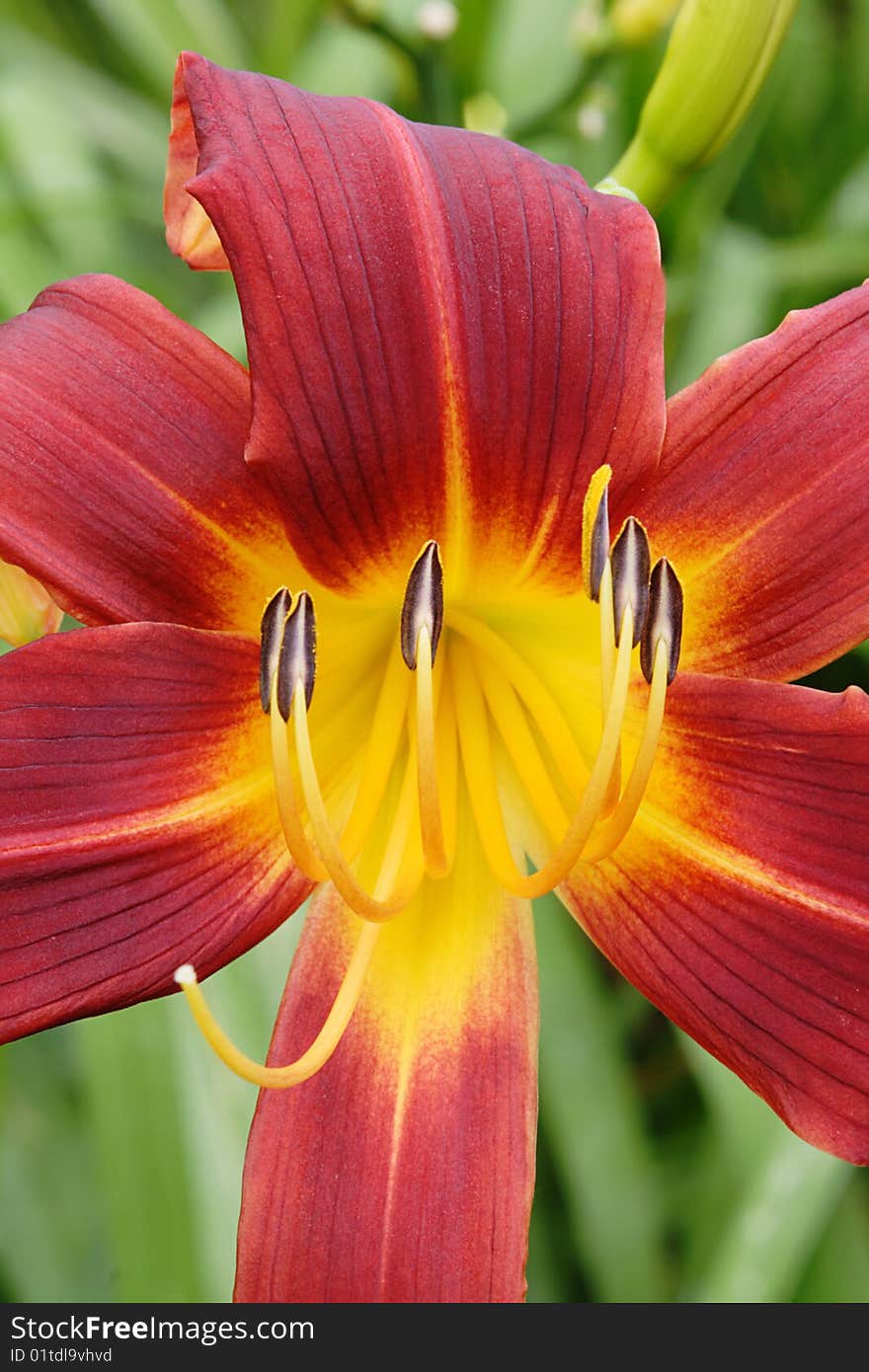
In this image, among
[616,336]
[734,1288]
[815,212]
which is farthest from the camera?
[815,212]

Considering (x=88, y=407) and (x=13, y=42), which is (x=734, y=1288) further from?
(x=13, y=42)

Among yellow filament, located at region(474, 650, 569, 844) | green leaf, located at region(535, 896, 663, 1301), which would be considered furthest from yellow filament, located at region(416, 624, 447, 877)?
green leaf, located at region(535, 896, 663, 1301)

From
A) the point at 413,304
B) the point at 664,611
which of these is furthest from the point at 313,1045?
the point at 413,304

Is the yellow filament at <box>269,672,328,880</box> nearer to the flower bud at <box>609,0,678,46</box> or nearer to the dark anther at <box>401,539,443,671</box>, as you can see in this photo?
the dark anther at <box>401,539,443,671</box>

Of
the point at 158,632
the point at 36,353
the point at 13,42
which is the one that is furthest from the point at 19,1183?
the point at 13,42

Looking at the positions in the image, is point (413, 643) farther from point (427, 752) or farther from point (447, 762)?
point (447, 762)

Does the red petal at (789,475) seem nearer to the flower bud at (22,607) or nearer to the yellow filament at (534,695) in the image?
the yellow filament at (534,695)
